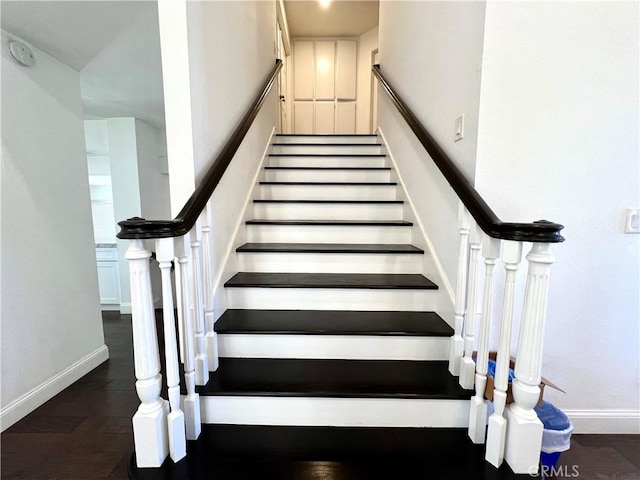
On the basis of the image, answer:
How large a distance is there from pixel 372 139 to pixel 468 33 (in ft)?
6.71

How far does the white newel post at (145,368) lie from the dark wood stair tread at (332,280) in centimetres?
64

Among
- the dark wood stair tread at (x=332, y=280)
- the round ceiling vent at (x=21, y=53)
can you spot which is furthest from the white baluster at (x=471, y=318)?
Answer: the round ceiling vent at (x=21, y=53)

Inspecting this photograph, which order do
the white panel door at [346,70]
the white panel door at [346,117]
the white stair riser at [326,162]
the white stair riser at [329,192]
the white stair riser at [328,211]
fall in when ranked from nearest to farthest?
the white stair riser at [328,211]
the white stair riser at [329,192]
the white stair riser at [326,162]
the white panel door at [346,70]
the white panel door at [346,117]

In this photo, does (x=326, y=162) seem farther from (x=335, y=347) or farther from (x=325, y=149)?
(x=335, y=347)

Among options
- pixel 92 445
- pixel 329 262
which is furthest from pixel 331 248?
pixel 92 445

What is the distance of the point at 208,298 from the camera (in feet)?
4.53

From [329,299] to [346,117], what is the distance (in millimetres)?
4774

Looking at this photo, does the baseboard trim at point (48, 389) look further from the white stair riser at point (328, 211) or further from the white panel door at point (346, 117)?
the white panel door at point (346, 117)

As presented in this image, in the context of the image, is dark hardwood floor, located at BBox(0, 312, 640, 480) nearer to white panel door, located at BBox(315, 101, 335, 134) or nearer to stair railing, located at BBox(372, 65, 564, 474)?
stair railing, located at BBox(372, 65, 564, 474)

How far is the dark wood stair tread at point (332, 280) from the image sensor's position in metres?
1.65

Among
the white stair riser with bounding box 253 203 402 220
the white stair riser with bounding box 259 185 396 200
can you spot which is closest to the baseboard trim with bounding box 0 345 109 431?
the white stair riser with bounding box 253 203 402 220

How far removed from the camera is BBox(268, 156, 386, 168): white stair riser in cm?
285

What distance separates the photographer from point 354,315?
1.63 meters

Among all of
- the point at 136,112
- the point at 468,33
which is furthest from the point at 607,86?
the point at 136,112
